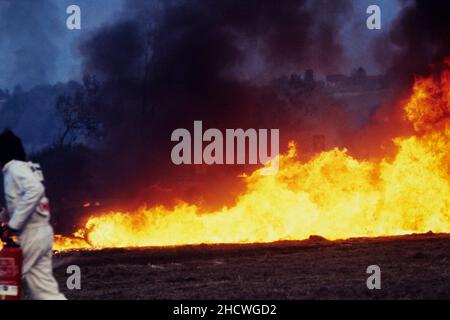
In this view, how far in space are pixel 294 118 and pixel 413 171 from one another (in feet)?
53.1

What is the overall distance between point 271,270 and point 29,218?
7923 millimetres

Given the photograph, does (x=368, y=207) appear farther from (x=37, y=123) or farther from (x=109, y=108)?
(x=37, y=123)

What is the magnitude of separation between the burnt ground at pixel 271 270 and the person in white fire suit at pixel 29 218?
3.40 feet

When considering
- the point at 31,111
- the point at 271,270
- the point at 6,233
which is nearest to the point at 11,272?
the point at 6,233

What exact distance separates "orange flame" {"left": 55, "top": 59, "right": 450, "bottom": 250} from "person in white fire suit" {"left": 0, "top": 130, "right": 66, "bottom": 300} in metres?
16.4

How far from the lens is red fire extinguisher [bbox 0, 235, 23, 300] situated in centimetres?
726

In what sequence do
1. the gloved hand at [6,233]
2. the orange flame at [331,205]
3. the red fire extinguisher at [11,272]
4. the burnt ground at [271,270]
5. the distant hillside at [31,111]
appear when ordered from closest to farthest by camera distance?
the red fire extinguisher at [11,272] → the gloved hand at [6,233] → the burnt ground at [271,270] → the orange flame at [331,205] → the distant hillside at [31,111]

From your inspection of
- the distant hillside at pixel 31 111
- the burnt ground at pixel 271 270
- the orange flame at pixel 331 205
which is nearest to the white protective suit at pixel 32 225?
the burnt ground at pixel 271 270

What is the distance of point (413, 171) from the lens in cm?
2473

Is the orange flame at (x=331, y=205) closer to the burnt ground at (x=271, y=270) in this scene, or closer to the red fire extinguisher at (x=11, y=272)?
the burnt ground at (x=271, y=270)

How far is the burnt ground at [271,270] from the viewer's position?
38.0 ft

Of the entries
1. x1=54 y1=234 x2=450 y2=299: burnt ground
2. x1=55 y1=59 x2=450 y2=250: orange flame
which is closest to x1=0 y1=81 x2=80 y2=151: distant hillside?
x1=55 y1=59 x2=450 y2=250: orange flame

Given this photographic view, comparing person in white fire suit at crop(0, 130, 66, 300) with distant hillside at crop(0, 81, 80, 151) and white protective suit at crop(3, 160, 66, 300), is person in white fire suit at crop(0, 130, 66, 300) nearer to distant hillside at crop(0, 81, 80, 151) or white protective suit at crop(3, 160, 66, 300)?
white protective suit at crop(3, 160, 66, 300)
